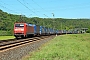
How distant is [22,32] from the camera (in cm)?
4656

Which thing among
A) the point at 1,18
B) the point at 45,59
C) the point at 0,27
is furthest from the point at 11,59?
the point at 1,18

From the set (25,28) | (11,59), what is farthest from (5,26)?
(11,59)

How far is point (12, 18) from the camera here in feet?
397

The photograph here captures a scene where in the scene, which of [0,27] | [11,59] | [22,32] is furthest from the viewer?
[0,27]

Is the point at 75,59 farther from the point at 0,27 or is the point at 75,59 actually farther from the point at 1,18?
the point at 1,18

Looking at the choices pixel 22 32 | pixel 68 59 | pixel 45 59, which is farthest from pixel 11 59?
pixel 22 32

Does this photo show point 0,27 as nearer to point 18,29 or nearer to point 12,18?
point 12,18

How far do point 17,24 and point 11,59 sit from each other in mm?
32297

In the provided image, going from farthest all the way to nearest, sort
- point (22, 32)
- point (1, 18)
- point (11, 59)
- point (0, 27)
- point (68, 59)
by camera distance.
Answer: point (1, 18) → point (0, 27) → point (22, 32) → point (11, 59) → point (68, 59)

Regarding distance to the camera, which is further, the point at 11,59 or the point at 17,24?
the point at 17,24

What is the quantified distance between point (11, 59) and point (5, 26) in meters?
104

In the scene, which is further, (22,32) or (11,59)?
(22,32)

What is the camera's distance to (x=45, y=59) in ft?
41.5

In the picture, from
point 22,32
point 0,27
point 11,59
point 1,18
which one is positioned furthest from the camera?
point 1,18
